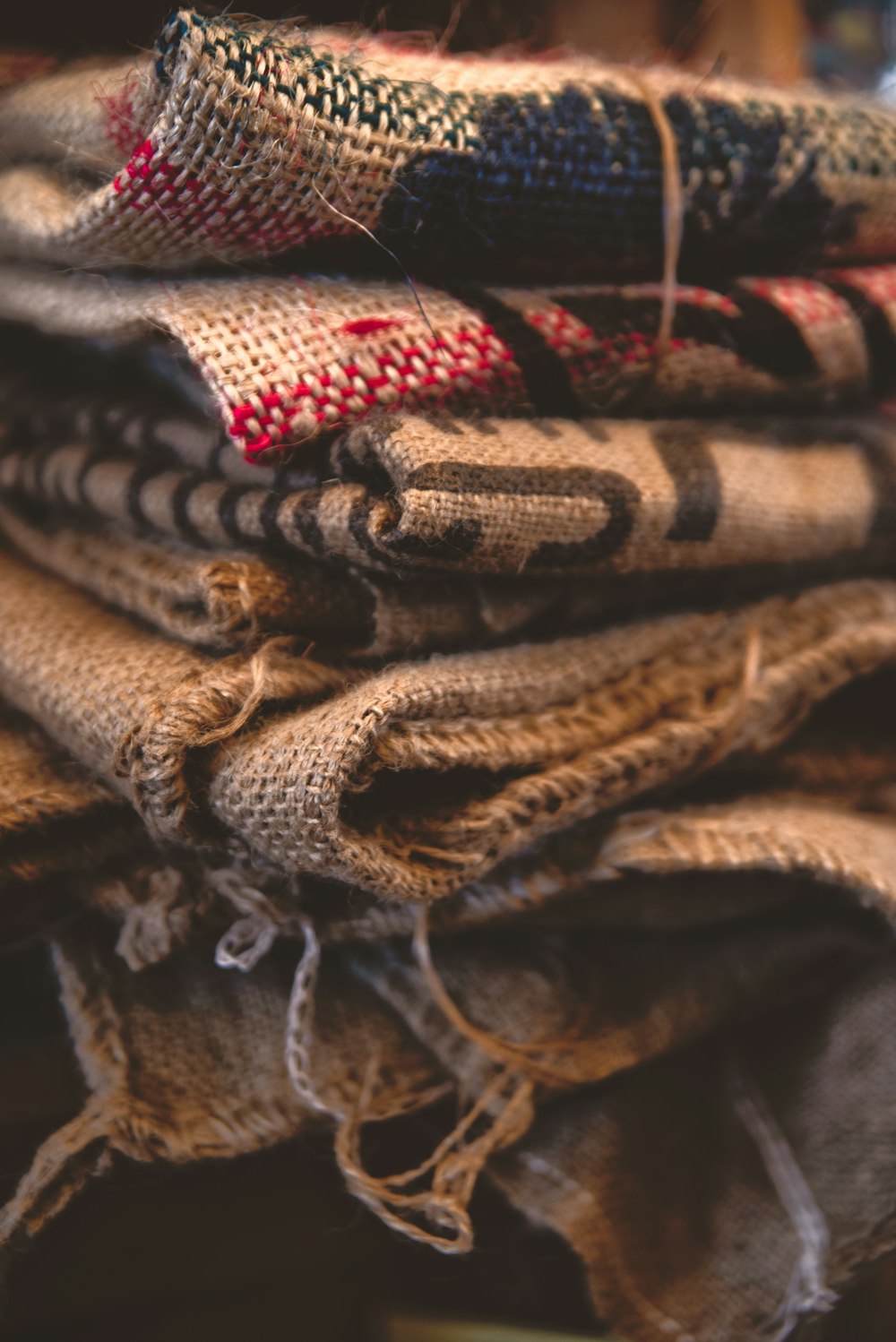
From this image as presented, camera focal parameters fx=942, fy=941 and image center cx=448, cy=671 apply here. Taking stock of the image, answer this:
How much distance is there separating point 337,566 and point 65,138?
0.64 feet

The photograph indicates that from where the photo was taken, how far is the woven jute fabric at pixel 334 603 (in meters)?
0.31

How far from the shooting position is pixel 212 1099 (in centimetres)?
34

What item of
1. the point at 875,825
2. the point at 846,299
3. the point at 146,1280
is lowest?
the point at 146,1280

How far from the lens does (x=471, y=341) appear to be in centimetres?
32

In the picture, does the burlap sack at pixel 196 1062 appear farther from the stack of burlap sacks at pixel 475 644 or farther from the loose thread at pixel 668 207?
the loose thread at pixel 668 207

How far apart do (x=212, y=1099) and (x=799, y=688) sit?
0.89 ft

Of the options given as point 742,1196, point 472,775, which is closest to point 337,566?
point 472,775

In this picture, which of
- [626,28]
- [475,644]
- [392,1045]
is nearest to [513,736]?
[475,644]

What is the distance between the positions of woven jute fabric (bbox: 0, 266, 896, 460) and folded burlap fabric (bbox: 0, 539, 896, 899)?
8cm

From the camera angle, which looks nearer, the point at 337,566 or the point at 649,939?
the point at 337,566

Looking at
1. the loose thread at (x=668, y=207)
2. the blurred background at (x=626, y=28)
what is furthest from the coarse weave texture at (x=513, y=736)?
the blurred background at (x=626, y=28)

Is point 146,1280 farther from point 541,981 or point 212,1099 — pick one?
point 541,981

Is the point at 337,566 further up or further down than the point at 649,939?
further up

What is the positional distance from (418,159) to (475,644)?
16cm
